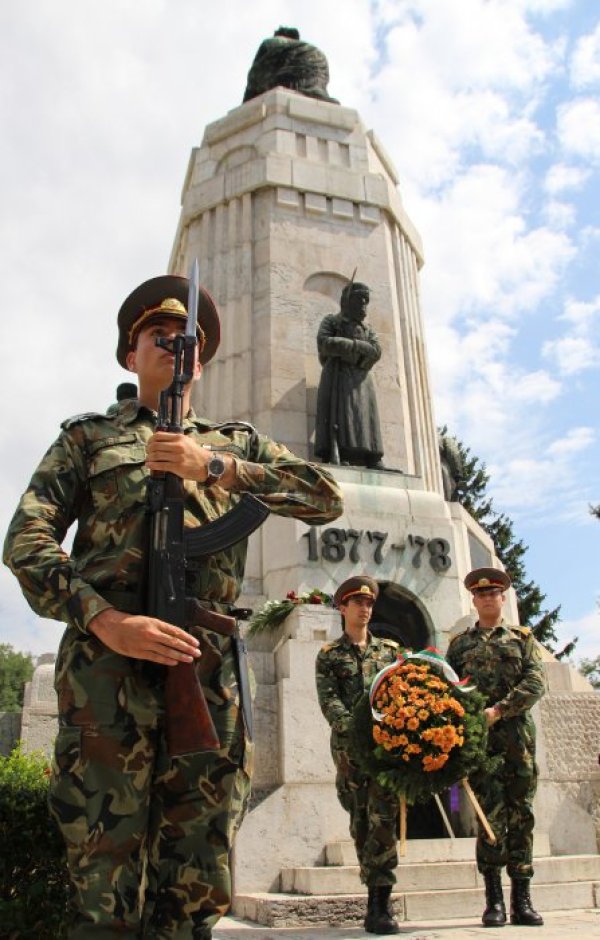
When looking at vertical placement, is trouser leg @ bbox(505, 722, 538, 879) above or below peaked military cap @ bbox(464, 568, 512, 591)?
below

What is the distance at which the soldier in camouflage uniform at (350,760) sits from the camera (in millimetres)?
4926

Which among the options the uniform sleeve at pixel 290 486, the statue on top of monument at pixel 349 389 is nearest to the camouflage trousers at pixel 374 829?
the uniform sleeve at pixel 290 486

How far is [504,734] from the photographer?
5.51 metres

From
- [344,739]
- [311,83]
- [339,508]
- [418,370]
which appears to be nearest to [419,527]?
[418,370]

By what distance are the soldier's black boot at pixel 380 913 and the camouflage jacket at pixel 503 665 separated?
1336 millimetres

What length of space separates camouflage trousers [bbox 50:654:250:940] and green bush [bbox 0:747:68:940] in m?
1.16

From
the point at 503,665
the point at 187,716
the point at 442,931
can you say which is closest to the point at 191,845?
the point at 187,716

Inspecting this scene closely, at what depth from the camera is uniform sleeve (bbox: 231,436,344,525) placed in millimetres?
2715

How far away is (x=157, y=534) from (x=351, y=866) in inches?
191

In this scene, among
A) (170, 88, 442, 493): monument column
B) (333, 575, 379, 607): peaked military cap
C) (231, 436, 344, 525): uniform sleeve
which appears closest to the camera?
(231, 436, 344, 525): uniform sleeve

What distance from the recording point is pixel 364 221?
1369 centimetres

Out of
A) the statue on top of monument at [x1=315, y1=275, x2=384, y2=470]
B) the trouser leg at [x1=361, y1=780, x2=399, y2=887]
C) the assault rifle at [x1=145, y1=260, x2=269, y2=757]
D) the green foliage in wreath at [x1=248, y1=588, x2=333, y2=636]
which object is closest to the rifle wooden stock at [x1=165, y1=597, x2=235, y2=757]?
the assault rifle at [x1=145, y1=260, x2=269, y2=757]

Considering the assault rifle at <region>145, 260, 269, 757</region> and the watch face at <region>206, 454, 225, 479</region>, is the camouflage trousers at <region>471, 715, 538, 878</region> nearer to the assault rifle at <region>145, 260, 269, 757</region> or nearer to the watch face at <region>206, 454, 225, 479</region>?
the assault rifle at <region>145, 260, 269, 757</region>

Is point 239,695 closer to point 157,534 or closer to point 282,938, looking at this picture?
point 157,534
